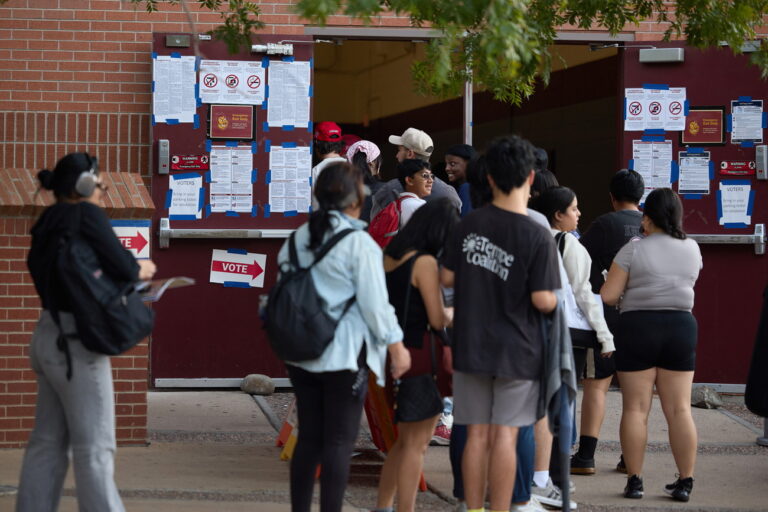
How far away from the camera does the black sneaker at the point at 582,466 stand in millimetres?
7297

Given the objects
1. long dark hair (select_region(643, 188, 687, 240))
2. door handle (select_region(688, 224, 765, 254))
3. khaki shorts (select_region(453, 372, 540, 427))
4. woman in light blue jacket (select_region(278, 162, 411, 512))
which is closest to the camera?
woman in light blue jacket (select_region(278, 162, 411, 512))

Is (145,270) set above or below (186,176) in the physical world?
below

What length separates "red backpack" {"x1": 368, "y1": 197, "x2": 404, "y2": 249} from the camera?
7.00 meters

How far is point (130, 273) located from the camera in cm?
492

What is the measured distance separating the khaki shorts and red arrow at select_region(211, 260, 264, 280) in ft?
14.4

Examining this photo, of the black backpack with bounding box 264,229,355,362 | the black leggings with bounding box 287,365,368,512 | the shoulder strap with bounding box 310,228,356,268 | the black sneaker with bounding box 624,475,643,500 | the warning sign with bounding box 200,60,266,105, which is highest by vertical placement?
the warning sign with bounding box 200,60,266,105

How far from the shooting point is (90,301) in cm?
484

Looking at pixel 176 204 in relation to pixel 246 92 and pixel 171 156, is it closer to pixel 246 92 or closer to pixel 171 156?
pixel 171 156

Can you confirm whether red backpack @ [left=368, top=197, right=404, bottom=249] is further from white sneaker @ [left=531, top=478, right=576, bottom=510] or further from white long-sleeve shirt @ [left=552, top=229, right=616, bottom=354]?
white sneaker @ [left=531, top=478, right=576, bottom=510]

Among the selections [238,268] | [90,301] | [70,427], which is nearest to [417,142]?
[238,268]

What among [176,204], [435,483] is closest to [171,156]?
[176,204]

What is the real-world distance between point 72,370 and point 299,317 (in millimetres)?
942

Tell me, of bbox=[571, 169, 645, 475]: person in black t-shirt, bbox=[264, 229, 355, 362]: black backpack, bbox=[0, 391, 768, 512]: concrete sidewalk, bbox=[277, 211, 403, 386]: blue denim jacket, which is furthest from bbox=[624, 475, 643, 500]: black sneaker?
bbox=[264, 229, 355, 362]: black backpack

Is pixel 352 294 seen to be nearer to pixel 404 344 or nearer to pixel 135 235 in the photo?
pixel 404 344
